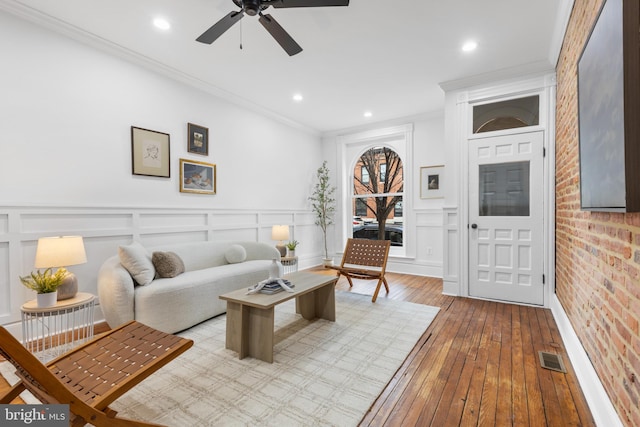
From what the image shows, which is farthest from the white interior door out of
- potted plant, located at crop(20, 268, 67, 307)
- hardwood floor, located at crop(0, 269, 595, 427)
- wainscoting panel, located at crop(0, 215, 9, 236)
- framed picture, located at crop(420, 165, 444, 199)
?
wainscoting panel, located at crop(0, 215, 9, 236)

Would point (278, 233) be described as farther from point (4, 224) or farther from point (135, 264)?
point (4, 224)

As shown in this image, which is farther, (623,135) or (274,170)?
(274,170)

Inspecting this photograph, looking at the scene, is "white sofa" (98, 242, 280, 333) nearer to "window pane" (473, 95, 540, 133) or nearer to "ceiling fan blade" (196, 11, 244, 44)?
"ceiling fan blade" (196, 11, 244, 44)

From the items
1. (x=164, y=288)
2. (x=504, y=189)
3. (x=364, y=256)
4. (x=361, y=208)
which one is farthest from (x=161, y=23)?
(x=361, y=208)

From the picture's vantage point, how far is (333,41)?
9.73 ft

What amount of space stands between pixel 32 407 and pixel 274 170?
14.1ft

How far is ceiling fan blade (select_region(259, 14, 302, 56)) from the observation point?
216cm

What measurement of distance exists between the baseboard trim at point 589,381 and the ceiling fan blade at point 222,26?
10.5 ft

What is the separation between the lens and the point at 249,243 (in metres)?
4.25

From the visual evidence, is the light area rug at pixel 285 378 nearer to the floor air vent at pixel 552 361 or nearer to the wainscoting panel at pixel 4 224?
the floor air vent at pixel 552 361

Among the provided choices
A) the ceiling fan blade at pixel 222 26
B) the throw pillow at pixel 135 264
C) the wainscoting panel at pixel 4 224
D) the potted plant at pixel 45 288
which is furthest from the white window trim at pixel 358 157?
the wainscoting panel at pixel 4 224

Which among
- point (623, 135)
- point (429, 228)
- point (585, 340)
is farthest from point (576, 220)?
point (429, 228)

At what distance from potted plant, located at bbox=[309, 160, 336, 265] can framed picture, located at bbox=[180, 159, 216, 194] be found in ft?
7.82

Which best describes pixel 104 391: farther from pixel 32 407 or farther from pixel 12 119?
pixel 12 119
